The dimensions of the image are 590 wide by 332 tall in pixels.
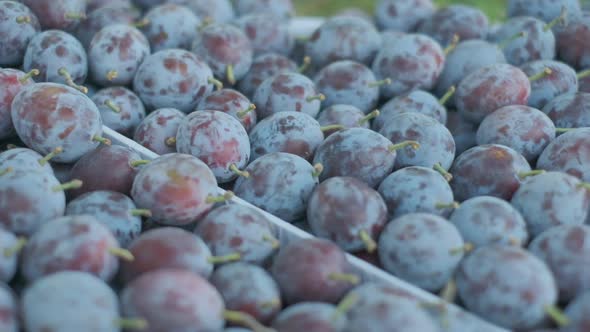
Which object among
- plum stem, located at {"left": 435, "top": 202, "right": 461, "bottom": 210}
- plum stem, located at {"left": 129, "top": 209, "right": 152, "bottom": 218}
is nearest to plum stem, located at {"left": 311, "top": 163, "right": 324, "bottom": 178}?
plum stem, located at {"left": 435, "top": 202, "right": 461, "bottom": 210}

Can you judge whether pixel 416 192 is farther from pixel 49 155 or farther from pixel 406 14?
pixel 406 14

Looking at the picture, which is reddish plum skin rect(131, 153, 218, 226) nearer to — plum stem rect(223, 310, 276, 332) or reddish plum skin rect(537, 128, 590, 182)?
plum stem rect(223, 310, 276, 332)

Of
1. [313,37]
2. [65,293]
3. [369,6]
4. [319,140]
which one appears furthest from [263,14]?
[369,6]

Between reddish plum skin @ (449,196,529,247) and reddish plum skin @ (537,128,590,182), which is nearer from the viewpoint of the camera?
reddish plum skin @ (449,196,529,247)

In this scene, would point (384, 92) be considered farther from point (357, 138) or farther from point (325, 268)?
point (325, 268)

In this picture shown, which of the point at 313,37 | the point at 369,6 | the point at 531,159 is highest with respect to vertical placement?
the point at 313,37
